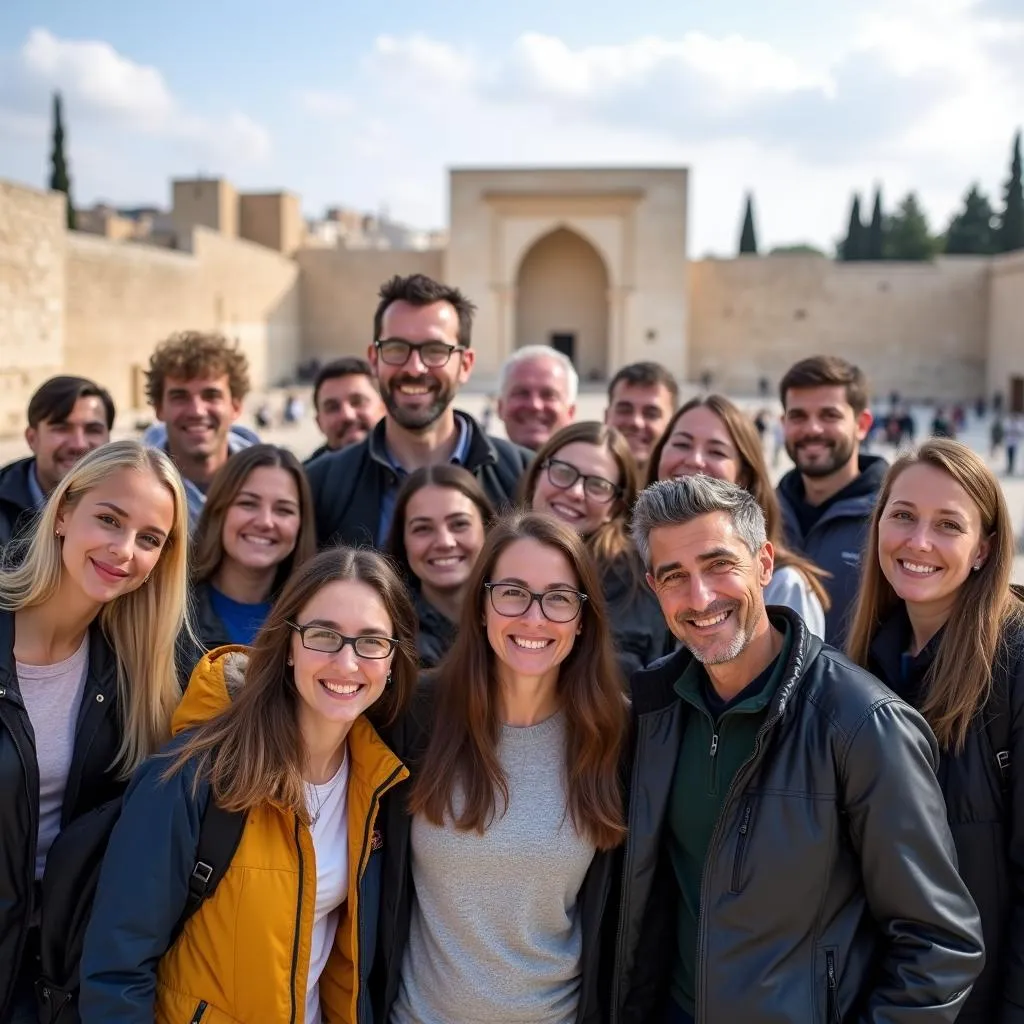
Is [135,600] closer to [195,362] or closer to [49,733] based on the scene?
[49,733]

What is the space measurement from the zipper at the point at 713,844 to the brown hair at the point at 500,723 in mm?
229

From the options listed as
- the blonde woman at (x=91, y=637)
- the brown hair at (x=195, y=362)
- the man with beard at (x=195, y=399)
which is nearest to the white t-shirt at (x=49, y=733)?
the blonde woman at (x=91, y=637)

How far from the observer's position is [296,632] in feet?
7.36

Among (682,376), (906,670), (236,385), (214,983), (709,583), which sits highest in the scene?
(682,376)

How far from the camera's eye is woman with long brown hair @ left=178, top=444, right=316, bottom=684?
3133 mm

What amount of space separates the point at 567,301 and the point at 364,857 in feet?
101

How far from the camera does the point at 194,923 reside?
82.0 inches

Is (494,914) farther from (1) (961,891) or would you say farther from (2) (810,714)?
(1) (961,891)

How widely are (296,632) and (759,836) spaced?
42.7 inches

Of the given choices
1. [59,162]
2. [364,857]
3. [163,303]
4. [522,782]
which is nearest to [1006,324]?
[163,303]

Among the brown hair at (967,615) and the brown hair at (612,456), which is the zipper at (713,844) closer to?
the brown hair at (967,615)

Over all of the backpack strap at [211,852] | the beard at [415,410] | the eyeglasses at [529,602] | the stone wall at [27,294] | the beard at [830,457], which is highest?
the stone wall at [27,294]

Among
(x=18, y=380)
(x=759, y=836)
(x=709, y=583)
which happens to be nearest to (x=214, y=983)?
(x=759, y=836)

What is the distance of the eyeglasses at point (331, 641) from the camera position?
7.27ft
